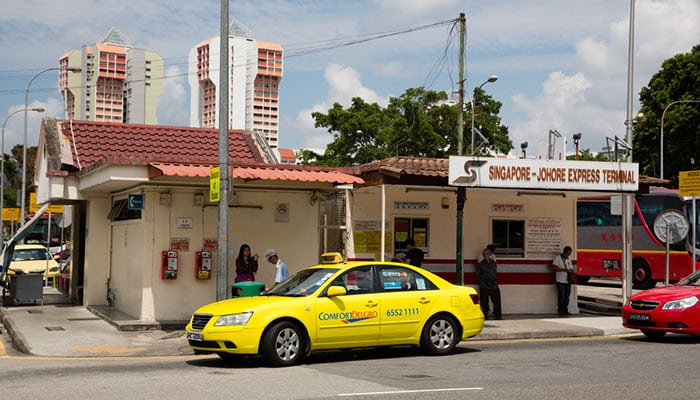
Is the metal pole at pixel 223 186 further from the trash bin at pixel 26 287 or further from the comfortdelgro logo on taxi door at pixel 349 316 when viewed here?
the trash bin at pixel 26 287

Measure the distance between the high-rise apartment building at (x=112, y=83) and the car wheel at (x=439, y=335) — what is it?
9766cm

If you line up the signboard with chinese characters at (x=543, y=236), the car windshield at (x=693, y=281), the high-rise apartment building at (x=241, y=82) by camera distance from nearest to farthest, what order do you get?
the car windshield at (x=693, y=281), the signboard with chinese characters at (x=543, y=236), the high-rise apartment building at (x=241, y=82)

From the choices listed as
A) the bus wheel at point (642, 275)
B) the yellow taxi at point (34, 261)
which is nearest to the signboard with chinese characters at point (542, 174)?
the bus wheel at point (642, 275)

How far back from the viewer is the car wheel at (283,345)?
11.4 m

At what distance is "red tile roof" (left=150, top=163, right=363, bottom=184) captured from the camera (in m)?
15.5

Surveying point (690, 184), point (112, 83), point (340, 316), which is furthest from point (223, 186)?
point (112, 83)

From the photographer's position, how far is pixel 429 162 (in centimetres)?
1859

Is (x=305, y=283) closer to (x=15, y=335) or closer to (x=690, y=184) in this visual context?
(x=15, y=335)

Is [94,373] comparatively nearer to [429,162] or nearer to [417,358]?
[417,358]

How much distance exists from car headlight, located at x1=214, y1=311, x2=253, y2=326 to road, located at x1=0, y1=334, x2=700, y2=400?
2.02 ft

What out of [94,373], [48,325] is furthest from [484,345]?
[48,325]

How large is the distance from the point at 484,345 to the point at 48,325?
872 cm

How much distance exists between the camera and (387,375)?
10.8 meters

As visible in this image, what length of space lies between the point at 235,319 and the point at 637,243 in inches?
901
